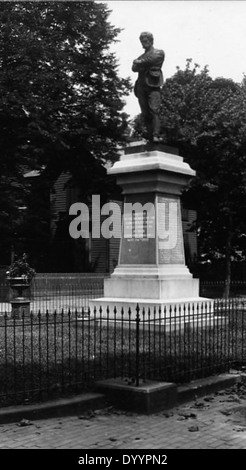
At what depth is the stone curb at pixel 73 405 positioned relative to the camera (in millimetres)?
7398

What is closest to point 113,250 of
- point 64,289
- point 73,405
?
point 64,289

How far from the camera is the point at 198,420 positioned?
7.71 metres

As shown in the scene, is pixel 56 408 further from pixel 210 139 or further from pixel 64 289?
pixel 210 139

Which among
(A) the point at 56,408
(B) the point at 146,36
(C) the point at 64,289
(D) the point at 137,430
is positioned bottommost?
(D) the point at 137,430

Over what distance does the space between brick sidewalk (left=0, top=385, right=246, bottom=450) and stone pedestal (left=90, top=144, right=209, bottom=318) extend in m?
6.50

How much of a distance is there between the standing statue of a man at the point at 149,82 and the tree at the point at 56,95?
12.5 m

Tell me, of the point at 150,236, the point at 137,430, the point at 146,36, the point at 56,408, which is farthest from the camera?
the point at 146,36

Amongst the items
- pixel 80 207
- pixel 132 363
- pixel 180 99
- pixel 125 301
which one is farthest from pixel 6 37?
pixel 132 363

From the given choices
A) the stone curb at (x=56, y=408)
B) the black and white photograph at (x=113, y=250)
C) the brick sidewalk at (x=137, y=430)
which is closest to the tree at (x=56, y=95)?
the black and white photograph at (x=113, y=250)

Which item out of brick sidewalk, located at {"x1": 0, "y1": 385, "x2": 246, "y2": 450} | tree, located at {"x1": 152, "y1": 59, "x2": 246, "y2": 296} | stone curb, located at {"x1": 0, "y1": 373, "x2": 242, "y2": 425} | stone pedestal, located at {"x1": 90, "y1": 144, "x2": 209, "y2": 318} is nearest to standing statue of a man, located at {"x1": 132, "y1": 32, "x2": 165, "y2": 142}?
stone pedestal, located at {"x1": 90, "y1": 144, "x2": 209, "y2": 318}

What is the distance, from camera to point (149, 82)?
639 inches

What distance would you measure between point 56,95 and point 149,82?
14.9 meters

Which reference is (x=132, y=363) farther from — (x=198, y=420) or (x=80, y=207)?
(x=80, y=207)

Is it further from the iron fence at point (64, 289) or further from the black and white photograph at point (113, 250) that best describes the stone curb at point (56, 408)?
the iron fence at point (64, 289)
